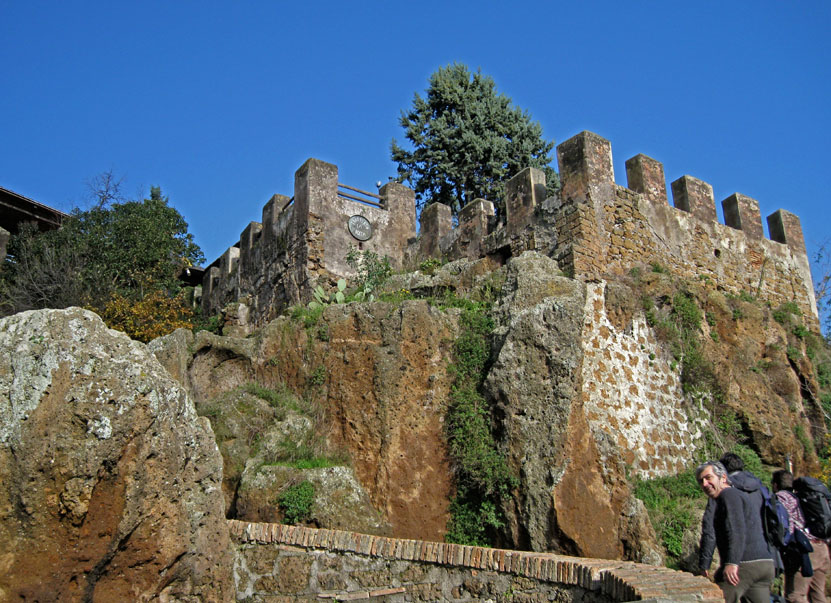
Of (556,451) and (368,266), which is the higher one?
(368,266)

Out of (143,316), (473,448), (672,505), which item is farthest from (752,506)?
(143,316)

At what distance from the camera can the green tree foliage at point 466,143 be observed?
2536 centimetres

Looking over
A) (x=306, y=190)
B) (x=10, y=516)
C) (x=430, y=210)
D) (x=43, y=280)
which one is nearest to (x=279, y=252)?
(x=306, y=190)

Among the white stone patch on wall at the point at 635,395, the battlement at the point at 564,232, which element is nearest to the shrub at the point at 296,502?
the white stone patch on wall at the point at 635,395

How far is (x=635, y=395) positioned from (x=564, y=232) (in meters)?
3.15

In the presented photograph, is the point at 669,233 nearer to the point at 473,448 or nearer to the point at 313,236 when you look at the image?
the point at 473,448

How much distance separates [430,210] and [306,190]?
2.86 metres

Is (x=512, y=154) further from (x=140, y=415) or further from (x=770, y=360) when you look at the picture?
(x=140, y=415)

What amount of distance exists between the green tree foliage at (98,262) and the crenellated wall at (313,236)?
236cm

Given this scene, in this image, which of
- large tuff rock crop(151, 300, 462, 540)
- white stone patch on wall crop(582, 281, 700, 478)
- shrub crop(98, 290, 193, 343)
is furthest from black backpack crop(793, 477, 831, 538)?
shrub crop(98, 290, 193, 343)

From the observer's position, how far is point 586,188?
12039 mm

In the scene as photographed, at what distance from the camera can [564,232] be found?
11984mm

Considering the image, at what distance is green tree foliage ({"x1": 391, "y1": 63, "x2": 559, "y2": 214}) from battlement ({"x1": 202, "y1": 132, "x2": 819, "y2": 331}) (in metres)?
7.98

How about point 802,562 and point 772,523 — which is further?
point 802,562
